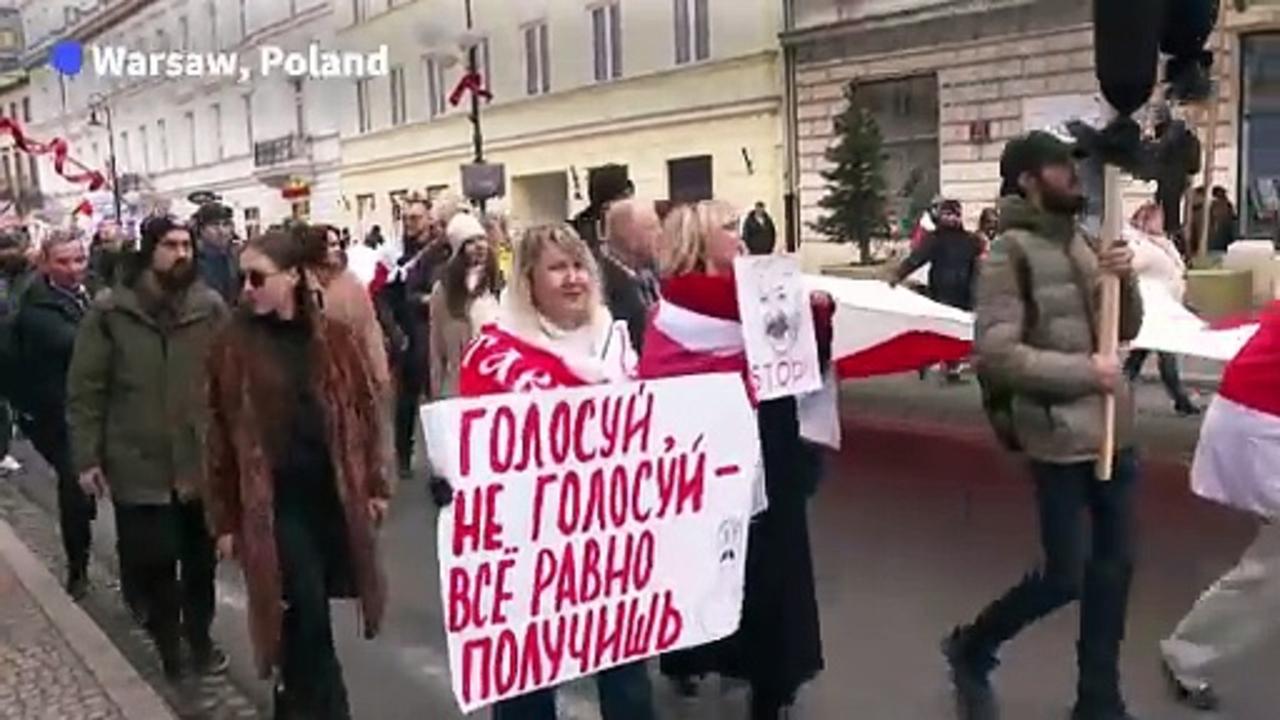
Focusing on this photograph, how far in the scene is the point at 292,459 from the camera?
485 cm

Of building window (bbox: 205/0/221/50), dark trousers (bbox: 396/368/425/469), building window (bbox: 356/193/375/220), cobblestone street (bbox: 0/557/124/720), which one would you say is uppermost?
building window (bbox: 205/0/221/50)

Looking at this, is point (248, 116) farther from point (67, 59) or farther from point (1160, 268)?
point (1160, 268)

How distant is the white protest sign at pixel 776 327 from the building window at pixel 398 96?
137 ft

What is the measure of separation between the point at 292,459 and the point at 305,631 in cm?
55

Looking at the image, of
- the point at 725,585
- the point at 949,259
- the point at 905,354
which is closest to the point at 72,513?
the point at 725,585

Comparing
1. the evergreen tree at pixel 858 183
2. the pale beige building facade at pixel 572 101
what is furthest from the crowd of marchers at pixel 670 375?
the pale beige building facade at pixel 572 101

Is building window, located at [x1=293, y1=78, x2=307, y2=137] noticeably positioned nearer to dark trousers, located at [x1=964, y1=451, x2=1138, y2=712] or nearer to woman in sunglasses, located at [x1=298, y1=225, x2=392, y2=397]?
woman in sunglasses, located at [x1=298, y1=225, x2=392, y2=397]

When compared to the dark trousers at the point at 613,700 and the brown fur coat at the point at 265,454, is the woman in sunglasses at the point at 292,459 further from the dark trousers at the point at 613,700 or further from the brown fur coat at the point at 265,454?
the dark trousers at the point at 613,700

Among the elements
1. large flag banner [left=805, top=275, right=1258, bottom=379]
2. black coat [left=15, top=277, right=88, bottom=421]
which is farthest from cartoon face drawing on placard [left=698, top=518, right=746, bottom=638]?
large flag banner [left=805, top=275, right=1258, bottom=379]

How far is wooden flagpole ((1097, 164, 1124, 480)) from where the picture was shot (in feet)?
15.5

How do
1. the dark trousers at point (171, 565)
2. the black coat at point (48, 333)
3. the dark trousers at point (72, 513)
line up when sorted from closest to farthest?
the dark trousers at point (171, 565), the black coat at point (48, 333), the dark trousers at point (72, 513)

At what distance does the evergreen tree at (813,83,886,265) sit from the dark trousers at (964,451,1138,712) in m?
21.8

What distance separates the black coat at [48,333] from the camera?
25.1 ft

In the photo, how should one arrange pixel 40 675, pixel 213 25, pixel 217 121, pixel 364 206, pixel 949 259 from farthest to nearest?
pixel 217 121 → pixel 364 206 → pixel 213 25 → pixel 949 259 → pixel 40 675
